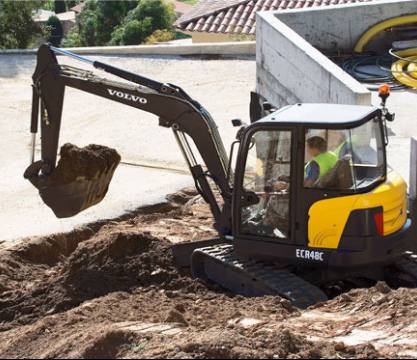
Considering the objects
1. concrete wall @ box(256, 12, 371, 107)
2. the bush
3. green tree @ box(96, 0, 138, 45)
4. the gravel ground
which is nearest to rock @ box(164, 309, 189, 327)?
the gravel ground

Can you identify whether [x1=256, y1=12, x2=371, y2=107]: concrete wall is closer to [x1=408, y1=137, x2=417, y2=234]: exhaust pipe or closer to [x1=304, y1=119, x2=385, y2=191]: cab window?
[x1=408, y1=137, x2=417, y2=234]: exhaust pipe

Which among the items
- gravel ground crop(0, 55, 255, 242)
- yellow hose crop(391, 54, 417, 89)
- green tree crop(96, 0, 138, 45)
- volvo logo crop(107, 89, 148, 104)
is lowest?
gravel ground crop(0, 55, 255, 242)

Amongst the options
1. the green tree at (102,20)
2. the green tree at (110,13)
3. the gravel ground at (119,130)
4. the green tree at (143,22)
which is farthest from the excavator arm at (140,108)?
the green tree at (110,13)

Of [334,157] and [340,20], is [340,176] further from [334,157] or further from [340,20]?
[340,20]

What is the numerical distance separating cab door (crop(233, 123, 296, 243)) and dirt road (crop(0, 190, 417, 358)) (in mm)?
822

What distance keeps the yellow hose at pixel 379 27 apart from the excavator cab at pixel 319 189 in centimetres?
849

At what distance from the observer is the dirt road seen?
23.3 ft

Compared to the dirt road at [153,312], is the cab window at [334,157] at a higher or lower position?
higher

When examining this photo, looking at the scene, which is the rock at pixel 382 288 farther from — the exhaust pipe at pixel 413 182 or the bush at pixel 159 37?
the bush at pixel 159 37

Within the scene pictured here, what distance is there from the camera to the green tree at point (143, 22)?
36.6 m

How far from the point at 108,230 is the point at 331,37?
7447 millimetres

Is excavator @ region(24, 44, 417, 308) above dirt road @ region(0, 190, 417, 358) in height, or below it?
above

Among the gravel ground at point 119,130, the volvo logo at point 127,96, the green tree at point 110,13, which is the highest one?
the volvo logo at point 127,96

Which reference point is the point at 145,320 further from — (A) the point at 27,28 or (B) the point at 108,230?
(A) the point at 27,28
